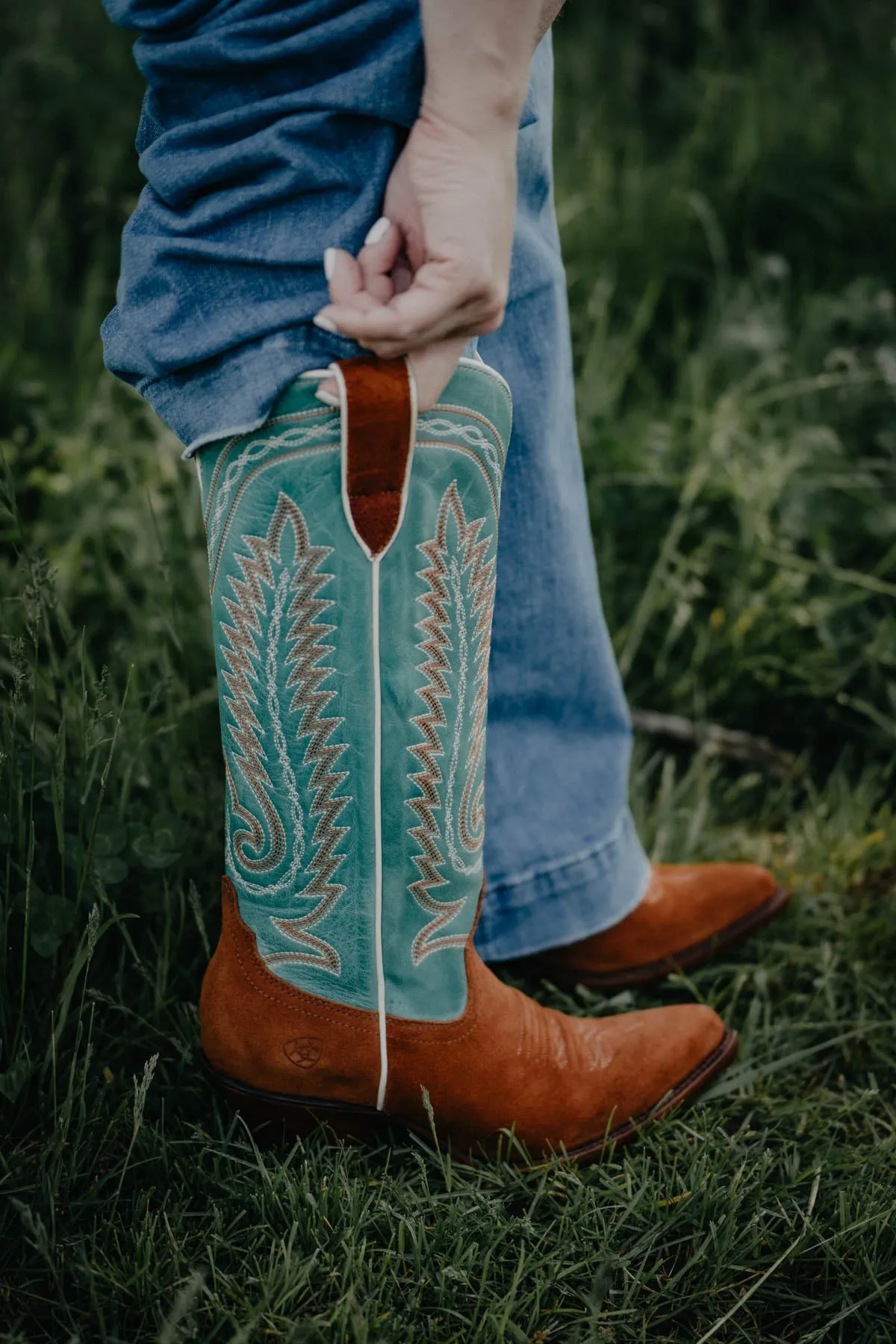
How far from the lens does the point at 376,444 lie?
36.9 inches

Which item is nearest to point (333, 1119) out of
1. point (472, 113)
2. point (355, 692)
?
point (355, 692)

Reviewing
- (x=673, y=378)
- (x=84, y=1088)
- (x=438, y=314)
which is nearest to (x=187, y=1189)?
(x=84, y=1088)

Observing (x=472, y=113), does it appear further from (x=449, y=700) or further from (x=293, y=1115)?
(x=293, y=1115)

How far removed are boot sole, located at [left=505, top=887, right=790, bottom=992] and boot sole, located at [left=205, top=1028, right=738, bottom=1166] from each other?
8.7 inches

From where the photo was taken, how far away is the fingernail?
919 millimetres

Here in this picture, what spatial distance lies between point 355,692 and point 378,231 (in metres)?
0.41

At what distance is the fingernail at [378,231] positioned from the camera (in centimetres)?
92

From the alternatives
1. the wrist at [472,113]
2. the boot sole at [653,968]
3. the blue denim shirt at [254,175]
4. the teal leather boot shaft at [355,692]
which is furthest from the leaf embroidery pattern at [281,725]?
the boot sole at [653,968]

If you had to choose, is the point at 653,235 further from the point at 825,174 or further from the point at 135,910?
the point at 135,910

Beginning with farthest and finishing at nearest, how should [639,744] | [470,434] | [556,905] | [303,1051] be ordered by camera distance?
1. [639,744]
2. [556,905]
3. [303,1051]
4. [470,434]

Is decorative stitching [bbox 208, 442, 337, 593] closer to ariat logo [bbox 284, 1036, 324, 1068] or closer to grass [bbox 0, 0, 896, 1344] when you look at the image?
grass [bbox 0, 0, 896, 1344]

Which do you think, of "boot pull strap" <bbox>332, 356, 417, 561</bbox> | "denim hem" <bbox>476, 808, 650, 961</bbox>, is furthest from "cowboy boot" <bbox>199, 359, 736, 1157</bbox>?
"denim hem" <bbox>476, 808, 650, 961</bbox>

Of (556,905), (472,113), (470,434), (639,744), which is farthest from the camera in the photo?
(639,744)

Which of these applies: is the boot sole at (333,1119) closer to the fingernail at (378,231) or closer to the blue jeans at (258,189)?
the blue jeans at (258,189)
